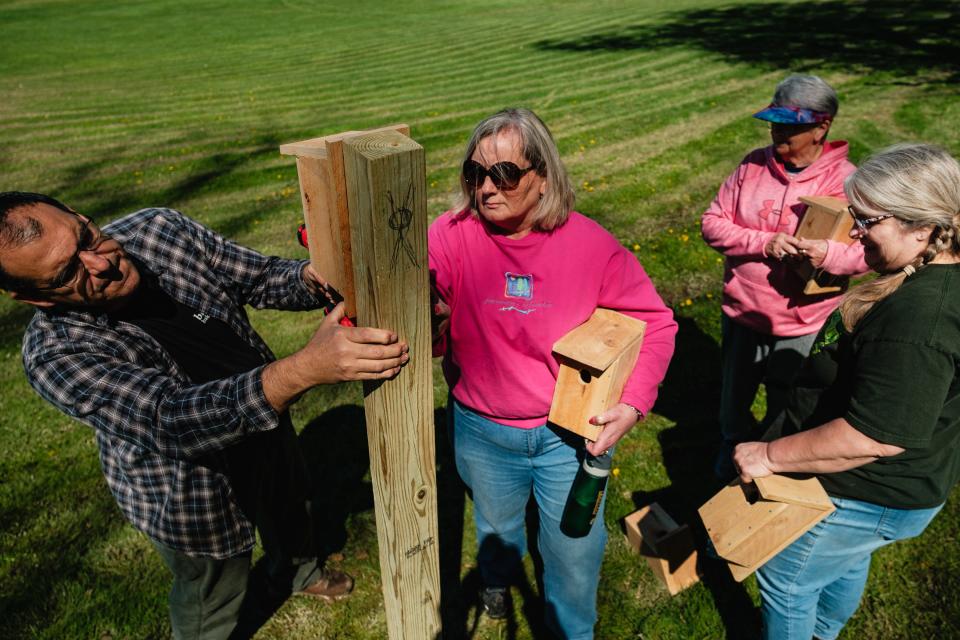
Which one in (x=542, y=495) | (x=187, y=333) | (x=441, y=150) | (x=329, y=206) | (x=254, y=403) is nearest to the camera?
(x=329, y=206)

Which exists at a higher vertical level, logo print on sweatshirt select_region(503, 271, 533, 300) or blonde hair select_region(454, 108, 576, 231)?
blonde hair select_region(454, 108, 576, 231)

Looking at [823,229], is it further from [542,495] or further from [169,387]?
[169,387]

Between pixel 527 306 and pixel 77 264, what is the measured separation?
4.95 ft

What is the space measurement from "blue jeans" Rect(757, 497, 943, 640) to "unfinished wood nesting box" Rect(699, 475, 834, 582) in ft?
0.40

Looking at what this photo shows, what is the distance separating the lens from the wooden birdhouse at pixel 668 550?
3.29 meters

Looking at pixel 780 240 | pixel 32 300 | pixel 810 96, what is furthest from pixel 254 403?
pixel 810 96

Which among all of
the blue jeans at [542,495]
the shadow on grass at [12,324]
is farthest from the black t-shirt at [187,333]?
the shadow on grass at [12,324]

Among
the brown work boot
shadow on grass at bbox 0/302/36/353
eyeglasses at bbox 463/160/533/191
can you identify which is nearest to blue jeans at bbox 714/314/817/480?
eyeglasses at bbox 463/160/533/191

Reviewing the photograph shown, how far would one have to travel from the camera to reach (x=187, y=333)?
2.32 meters

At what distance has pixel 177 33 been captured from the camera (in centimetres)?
2544

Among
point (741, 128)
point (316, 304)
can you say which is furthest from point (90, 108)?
point (316, 304)

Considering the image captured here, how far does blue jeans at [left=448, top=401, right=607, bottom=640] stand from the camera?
2.56 m

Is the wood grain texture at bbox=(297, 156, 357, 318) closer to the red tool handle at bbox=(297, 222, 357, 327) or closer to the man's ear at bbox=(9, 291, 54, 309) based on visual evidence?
the red tool handle at bbox=(297, 222, 357, 327)

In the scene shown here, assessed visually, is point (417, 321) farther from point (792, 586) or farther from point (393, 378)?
point (792, 586)
